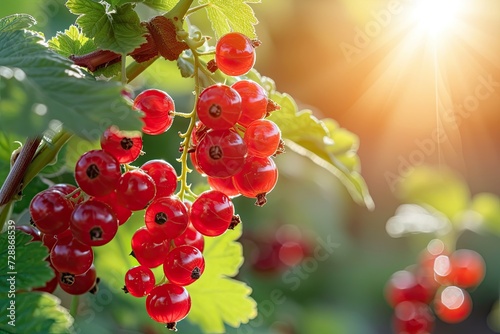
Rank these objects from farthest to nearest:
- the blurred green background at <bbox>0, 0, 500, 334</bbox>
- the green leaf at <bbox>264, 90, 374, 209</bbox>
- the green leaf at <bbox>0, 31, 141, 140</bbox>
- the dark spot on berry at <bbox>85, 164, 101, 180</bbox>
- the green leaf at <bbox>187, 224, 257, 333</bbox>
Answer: the blurred green background at <bbox>0, 0, 500, 334</bbox>, the green leaf at <bbox>187, 224, 257, 333</bbox>, the green leaf at <bbox>264, 90, 374, 209</bbox>, the dark spot on berry at <bbox>85, 164, 101, 180</bbox>, the green leaf at <bbox>0, 31, 141, 140</bbox>

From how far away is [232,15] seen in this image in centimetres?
75

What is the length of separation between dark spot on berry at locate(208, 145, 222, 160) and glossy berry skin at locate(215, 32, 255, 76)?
10 centimetres

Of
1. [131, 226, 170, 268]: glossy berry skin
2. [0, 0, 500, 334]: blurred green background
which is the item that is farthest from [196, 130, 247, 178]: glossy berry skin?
[0, 0, 500, 334]: blurred green background

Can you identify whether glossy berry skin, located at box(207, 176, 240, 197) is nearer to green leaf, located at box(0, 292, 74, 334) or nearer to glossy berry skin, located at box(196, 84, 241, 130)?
glossy berry skin, located at box(196, 84, 241, 130)

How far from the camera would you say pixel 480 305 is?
375 cm

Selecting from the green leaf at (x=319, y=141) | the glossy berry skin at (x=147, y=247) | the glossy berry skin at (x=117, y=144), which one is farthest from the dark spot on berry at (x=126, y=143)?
the green leaf at (x=319, y=141)

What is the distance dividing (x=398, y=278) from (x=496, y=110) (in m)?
2.59

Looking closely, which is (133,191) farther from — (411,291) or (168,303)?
(411,291)

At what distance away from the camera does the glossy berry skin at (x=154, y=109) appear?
0.72 metres

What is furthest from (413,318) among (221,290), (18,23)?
(18,23)

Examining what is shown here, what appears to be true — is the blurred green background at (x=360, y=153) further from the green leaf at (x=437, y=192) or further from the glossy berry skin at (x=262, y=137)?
the glossy berry skin at (x=262, y=137)

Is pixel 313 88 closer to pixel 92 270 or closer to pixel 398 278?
pixel 398 278

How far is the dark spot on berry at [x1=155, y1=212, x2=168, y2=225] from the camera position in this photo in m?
0.71

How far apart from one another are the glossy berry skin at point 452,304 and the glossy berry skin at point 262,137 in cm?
154
